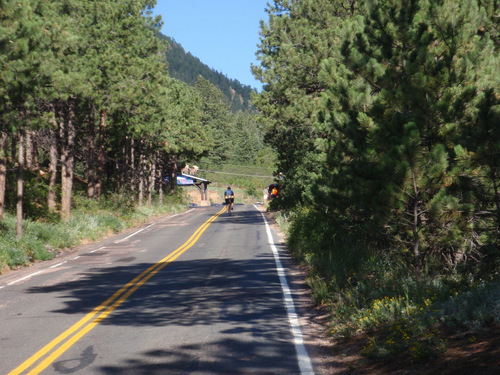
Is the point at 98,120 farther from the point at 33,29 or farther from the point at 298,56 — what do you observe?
the point at 33,29

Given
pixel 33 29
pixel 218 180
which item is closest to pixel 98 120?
pixel 33 29

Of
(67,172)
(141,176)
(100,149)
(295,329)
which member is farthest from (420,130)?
(141,176)

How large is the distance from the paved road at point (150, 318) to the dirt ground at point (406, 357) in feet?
0.88

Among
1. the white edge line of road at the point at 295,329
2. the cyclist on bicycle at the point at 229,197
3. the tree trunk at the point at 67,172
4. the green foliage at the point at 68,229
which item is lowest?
the white edge line of road at the point at 295,329

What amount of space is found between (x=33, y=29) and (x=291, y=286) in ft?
34.6

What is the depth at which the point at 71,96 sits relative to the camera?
25.8 metres

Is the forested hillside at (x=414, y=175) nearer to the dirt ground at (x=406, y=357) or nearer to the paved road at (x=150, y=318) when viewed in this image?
the dirt ground at (x=406, y=357)

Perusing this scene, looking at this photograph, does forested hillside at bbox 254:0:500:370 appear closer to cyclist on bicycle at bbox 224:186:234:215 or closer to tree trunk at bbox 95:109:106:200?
tree trunk at bbox 95:109:106:200

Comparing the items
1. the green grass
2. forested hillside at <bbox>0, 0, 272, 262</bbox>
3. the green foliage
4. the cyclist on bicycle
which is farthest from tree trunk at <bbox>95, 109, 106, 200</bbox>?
the green grass

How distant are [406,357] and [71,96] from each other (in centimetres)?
2304

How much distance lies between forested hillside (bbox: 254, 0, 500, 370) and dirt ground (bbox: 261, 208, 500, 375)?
0.15 meters

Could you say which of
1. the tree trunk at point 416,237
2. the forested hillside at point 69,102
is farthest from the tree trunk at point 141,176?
the tree trunk at point 416,237

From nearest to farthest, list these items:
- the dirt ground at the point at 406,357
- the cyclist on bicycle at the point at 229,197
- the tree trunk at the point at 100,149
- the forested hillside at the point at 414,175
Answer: the dirt ground at the point at 406,357 < the forested hillside at the point at 414,175 < the tree trunk at the point at 100,149 < the cyclist on bicycle at the point at 229,197

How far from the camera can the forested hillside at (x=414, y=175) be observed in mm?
7281
